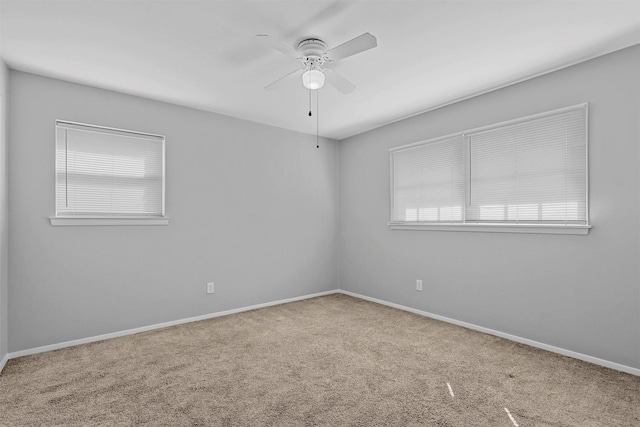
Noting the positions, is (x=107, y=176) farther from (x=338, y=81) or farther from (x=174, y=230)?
(x=338, y=81)

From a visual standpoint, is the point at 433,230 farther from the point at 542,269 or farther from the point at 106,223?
the point at 106,223

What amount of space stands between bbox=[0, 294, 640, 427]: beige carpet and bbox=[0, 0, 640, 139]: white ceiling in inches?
94.1

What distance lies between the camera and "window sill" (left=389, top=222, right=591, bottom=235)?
271 cm

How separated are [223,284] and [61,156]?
2.04m

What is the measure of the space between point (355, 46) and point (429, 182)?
88.1 inches

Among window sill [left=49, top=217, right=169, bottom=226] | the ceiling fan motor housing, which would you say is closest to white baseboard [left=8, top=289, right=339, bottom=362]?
window sill [left=49, top=217, right=169, bottom=226]

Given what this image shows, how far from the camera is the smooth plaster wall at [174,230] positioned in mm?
2852

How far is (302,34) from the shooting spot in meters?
2.28

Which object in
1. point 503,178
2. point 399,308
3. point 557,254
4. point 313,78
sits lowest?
point 399,308

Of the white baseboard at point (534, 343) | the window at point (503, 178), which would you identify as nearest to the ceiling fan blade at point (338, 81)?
the window at point (503, 178)

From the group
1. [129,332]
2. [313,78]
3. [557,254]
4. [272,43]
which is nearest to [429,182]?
[557,254]

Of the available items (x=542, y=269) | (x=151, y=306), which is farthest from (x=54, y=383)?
(x=542, y=269)

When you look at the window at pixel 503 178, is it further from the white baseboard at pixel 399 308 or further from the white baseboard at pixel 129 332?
the white baseboard at pixel 129 332

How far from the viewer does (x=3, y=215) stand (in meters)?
2.61
